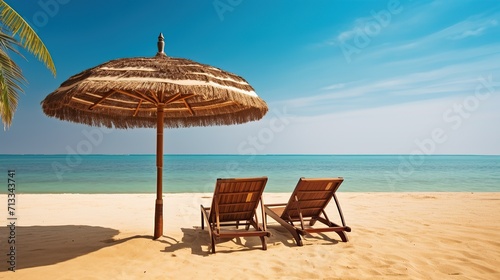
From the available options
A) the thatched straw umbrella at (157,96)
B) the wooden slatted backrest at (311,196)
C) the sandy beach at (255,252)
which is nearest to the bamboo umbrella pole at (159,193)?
the thatched straw umbrella at (157,96)

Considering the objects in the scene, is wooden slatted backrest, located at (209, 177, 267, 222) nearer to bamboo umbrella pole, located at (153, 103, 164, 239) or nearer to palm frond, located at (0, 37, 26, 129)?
bamboo umbrella pole, located at (153, 103, 164, 239)

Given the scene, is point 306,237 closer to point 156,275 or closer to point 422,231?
point 422,231

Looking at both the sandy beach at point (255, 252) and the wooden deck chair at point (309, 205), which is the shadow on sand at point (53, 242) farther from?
the wooden deck chair at point (309, 205)

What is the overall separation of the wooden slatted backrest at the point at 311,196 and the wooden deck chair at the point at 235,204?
527mm

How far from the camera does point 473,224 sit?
5.21 m

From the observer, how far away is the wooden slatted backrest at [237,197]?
383 cm

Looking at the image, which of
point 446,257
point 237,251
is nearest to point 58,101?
point 237,251

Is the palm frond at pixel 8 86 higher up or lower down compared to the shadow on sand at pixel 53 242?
higher up

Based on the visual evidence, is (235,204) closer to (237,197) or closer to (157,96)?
(237,197)

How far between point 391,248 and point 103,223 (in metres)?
4.93

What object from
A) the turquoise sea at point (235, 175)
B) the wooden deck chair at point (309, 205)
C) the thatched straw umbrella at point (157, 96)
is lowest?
the turquoise sea at point (235, 175)

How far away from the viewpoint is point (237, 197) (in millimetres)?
4066

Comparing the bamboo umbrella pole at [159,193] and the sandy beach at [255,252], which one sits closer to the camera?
the sandy beach at [255,252]

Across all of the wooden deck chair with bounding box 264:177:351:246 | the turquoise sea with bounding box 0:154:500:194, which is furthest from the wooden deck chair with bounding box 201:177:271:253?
the turquoise sea with bounding box 0:154:500:194
